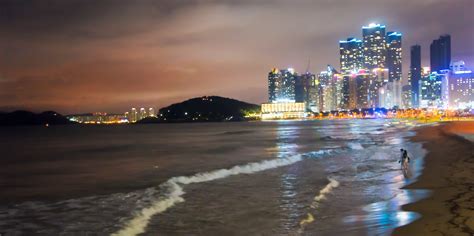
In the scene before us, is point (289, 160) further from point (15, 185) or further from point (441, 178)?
point (15, 185)

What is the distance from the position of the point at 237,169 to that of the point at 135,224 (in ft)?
46.5

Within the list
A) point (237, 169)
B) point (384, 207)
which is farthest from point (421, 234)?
point (237, 169)

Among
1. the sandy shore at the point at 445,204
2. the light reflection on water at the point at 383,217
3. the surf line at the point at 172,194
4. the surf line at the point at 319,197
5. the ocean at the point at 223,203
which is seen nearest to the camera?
the sandy shore at the point at 445,204

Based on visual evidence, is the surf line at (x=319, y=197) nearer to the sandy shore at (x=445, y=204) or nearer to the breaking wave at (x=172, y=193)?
the breaking wave at (x=172, y=193)

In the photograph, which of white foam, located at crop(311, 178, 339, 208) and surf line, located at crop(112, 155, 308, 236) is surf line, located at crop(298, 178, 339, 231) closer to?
white foam, located at crop(311, 178, 339, 208)

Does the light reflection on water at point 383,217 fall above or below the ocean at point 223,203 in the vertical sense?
above

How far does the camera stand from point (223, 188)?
1819 cm

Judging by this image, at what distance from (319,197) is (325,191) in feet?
4.29

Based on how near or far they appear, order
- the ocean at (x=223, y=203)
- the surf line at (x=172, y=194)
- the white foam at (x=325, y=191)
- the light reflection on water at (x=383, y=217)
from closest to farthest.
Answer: the light reflection on water at (x=383, y=217)
the ocean at (x=223, y=203)
the surf line at (x=172, y=194)
the white foam at (x=325, y=191)

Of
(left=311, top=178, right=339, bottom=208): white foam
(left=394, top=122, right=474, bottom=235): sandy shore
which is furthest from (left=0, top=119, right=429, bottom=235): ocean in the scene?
(left=394, top=122, right=474, bottom=235): sandy shore

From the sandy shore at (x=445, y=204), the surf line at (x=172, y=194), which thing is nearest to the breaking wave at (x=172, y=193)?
the surf line at (x=172, y=194)

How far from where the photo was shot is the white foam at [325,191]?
46.4 feet

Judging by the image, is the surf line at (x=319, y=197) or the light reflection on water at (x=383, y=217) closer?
the light reflection on water at (x=383, y=217)

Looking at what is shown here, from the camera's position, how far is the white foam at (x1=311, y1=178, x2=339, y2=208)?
14133 millimetres
